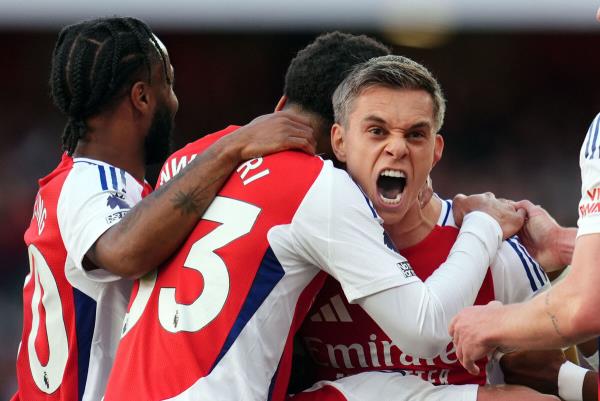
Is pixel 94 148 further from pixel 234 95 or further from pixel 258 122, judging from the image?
pixel 234 95

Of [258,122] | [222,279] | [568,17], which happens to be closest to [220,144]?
[258,122]

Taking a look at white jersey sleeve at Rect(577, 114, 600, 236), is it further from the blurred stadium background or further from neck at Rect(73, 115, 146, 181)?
the blurred stadium background

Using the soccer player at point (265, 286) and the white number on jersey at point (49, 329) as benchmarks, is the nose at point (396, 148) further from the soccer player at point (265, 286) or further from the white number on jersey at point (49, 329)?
the white number on jersey at point (49, 329)

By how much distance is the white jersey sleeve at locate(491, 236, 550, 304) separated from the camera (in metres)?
4.11

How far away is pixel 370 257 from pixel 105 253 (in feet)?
3.10

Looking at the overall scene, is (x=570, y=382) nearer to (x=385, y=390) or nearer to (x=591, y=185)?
(x=385, y=390)

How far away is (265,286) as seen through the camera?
369cm

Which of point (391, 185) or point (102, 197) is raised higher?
point (391, 185)

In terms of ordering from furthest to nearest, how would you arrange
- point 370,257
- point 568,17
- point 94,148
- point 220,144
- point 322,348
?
point 568,17
point 94,148
point 322,348
point 220,144
point 370,257

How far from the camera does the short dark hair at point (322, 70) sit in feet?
13.7

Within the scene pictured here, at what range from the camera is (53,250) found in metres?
4.29

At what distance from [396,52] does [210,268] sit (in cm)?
885

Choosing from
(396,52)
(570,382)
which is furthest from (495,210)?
(396,52)

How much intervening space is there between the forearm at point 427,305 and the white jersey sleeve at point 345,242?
5 centimetres
